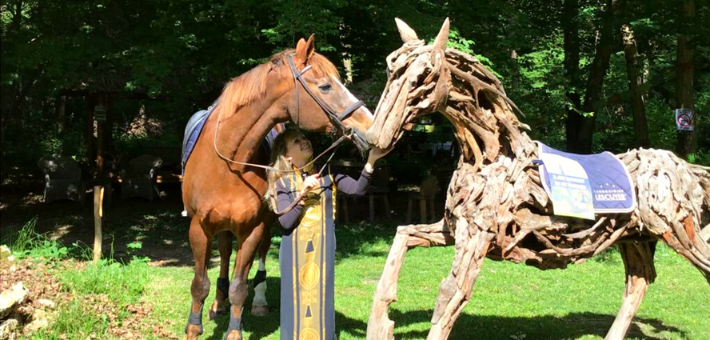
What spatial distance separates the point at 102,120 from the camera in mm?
13258

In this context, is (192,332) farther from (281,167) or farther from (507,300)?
(507,300)

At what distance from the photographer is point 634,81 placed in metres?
13.0

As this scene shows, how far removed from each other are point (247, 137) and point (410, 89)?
144 centimetres

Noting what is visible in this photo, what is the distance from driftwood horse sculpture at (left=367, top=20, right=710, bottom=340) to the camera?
11.9ft

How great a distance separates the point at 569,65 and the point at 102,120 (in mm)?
9831

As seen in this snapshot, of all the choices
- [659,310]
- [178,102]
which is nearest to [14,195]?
[178,102]

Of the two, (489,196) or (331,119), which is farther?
(331,119)

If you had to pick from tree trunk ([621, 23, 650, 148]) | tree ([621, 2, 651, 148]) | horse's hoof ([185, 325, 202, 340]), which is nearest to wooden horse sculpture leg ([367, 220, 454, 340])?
horse's hoof ([185, 325, 202, 340])

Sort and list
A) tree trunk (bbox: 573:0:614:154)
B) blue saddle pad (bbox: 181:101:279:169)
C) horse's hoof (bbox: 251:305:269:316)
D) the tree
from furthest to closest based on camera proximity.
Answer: the tree, tree trunk (bbox: 573:0:614:154), horse's hoof (bbox: 251:305:269:316), blue saddle pad (bbox: 181:101:279:169)

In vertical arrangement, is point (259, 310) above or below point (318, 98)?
below

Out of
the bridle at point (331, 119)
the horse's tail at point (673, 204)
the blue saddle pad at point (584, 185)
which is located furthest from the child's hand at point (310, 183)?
the horse's tail at point (673, 204)

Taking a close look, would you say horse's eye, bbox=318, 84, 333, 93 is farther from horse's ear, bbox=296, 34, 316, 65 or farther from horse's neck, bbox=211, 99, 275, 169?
horse's neck, bbox=211, 99, 275, 169

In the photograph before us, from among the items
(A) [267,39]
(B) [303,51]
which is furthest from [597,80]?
(B) [303,51]

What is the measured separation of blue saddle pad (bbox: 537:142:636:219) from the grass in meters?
1.76
